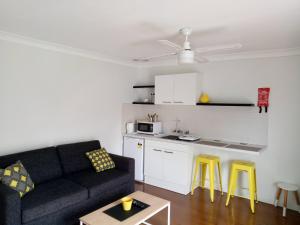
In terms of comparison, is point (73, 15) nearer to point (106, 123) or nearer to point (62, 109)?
point (62, 109)

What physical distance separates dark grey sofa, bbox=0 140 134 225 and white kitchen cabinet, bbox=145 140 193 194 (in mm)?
715

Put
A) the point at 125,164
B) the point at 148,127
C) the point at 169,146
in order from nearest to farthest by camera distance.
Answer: the point at 125,164
the point at 169,146
the point at 148,127

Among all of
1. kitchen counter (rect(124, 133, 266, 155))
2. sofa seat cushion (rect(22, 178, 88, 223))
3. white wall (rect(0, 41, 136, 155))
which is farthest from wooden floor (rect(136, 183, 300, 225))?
white wall (rect(0, 41, 136, 155))

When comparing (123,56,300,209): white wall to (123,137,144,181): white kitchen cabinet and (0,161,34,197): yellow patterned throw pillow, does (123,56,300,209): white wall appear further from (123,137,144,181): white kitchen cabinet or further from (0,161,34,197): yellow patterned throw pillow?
(0,161,34,197): yellow patterned throw pillow

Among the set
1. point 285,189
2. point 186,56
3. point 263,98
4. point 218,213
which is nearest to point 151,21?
point 186,56

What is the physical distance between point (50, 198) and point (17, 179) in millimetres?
415

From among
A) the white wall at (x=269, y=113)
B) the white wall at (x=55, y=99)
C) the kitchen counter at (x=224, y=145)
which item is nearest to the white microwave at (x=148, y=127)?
the kitchen counter at (x=224, y=145)

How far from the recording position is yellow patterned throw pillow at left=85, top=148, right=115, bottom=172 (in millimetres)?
3377

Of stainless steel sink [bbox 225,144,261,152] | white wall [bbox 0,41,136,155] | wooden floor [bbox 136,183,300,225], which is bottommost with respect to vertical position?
wooden floor [bbox 136,183,300,225]

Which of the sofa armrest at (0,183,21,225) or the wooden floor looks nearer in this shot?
the sofa armrest at (0,183,21,225)

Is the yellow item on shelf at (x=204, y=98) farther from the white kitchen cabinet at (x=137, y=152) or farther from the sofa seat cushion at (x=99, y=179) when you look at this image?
the sofa seat cushion at (x=99, y=179)

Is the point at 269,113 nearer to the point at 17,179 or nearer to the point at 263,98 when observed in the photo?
the point at 263,98

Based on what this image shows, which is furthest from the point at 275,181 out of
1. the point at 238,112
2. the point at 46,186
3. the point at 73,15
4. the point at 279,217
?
the point at 73,15

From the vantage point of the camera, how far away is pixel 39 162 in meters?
2.96
